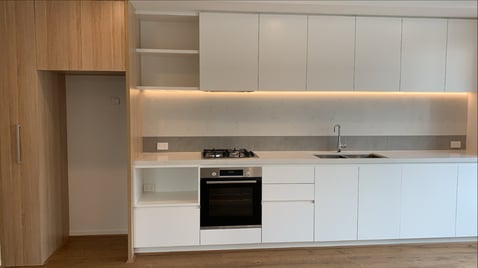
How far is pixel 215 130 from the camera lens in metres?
3.96

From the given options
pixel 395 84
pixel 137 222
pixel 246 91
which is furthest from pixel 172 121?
pixel 395 84

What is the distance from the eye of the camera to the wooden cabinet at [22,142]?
3.09m

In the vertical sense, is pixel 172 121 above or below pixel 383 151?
above

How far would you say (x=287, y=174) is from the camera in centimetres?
346

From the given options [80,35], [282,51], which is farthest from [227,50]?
[80,35]

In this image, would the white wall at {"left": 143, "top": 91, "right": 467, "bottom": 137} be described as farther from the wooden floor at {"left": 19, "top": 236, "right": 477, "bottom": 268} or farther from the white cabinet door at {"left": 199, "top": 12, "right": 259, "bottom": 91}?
the wooden floor at {"left": 19, "top": 236, "right": 477, "bottom": 268}

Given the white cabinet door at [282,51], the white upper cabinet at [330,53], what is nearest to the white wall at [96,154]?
the white cabinet door at [282,51]

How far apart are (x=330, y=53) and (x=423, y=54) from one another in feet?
3.28

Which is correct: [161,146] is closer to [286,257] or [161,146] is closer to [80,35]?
[80,35]

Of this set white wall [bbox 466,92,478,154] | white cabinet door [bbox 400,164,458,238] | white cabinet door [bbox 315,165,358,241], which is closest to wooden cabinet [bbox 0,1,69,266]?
white cabinet door [bbox 315,165,358,241]

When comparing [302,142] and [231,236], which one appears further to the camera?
[302,142]

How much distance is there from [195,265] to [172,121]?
152 centimetres

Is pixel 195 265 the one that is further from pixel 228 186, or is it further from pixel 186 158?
pixel 186 158

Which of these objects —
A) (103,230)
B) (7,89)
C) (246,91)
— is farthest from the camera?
(103,230)
